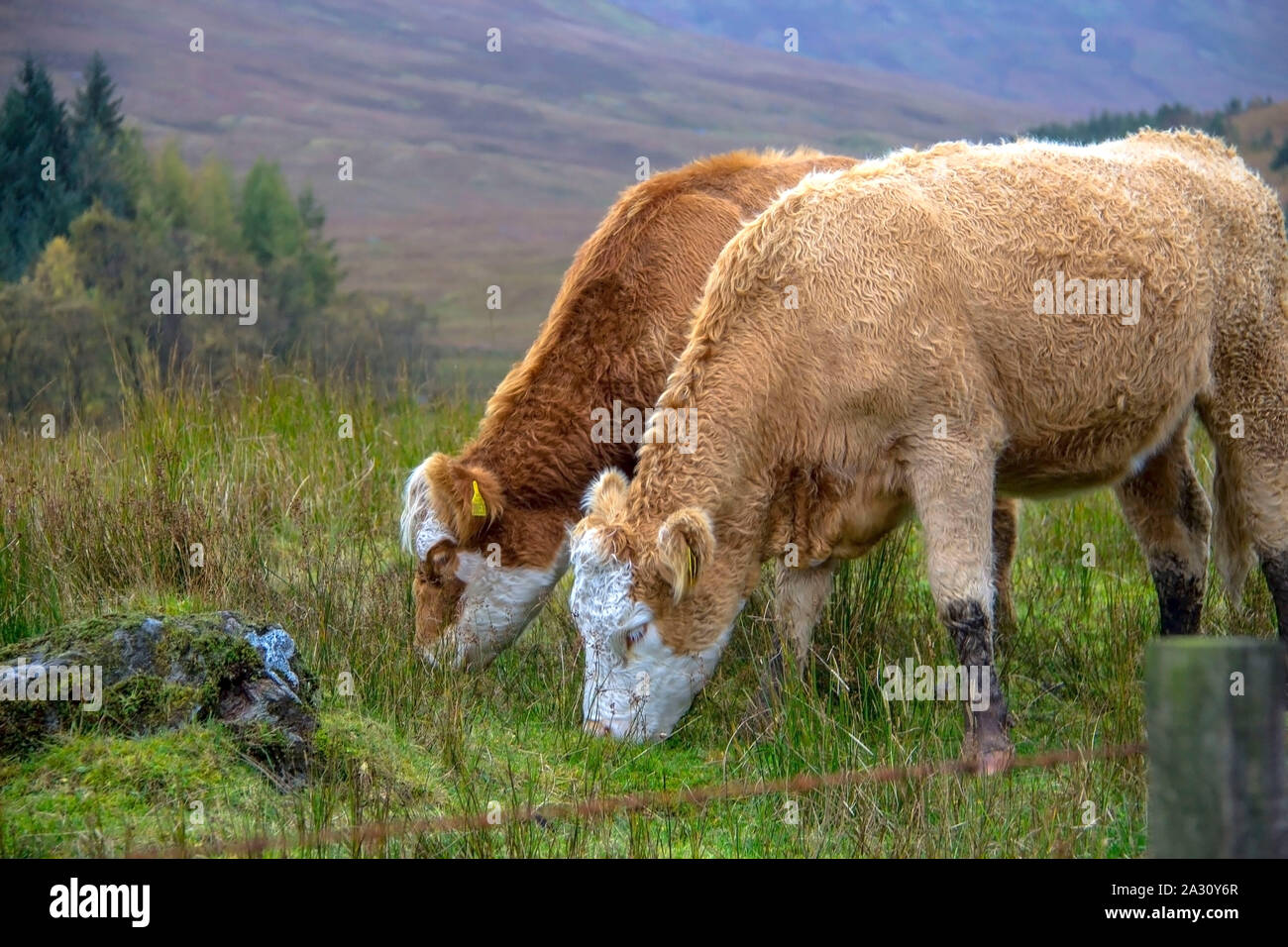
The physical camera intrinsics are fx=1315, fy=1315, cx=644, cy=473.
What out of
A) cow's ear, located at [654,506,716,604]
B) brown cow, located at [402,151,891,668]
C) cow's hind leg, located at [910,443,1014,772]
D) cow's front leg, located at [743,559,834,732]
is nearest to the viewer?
cow's ear, located at [654,506,716,604]

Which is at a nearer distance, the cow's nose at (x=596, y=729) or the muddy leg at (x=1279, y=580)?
the cow's nose at (x=596, y=729)

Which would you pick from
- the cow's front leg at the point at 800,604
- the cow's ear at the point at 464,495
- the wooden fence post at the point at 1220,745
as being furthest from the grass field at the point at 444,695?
the wooden fence post at the point at 1220,745

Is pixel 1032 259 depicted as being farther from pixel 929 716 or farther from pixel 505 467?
pixel 505 467

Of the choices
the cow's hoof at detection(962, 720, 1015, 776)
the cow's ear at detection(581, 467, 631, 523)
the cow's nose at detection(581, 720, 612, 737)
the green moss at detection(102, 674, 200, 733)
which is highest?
the cow's ear at detection(581, 467, 631, 523)

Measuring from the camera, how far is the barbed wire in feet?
11.2

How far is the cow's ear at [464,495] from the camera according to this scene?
632cm

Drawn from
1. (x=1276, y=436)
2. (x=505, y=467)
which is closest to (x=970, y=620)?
(x=1276, y=436)

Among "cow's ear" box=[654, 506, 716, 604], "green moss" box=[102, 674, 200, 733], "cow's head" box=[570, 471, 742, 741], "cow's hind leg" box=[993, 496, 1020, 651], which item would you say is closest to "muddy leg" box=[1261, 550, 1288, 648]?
"cow's hind leg" box=[993, 496, 1020, 651]

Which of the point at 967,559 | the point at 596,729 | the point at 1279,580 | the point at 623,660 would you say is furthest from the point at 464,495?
the point at 1279,580

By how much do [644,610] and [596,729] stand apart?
55cm

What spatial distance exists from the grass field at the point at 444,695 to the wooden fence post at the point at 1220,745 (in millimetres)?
1906

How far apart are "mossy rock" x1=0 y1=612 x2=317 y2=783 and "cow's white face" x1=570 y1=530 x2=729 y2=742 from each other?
1164mm

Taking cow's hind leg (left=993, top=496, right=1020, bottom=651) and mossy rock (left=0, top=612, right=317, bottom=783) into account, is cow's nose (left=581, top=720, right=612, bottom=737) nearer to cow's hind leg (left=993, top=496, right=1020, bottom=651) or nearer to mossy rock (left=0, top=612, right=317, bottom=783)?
mossy rock (left=0, top=612, right=317, bottom=783)

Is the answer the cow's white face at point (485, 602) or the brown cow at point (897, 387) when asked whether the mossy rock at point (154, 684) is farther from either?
the cow's white face at point (485, 602)
